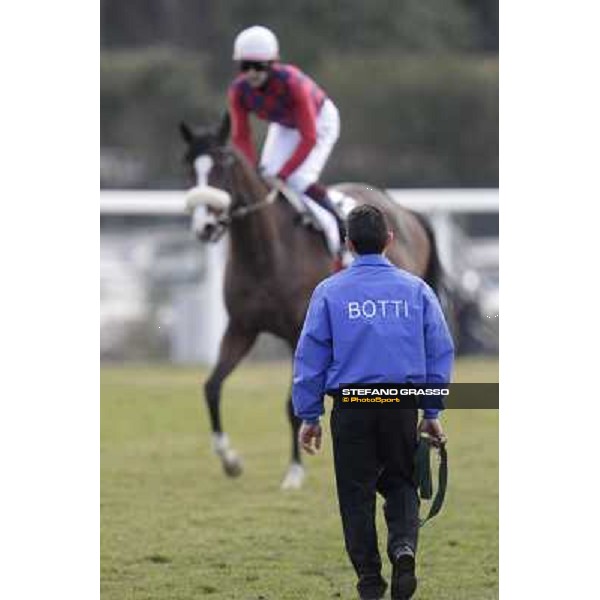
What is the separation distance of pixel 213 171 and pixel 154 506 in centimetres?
114

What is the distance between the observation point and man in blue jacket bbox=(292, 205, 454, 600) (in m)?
3.68

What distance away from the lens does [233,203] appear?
240 inches

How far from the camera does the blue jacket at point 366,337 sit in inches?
145

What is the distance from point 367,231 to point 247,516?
6.15ft

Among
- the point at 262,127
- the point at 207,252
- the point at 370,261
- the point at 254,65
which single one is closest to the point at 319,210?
the point at 254,65

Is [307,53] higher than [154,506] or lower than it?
higher

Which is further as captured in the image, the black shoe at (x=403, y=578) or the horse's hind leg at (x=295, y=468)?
the horse's hind leg at (x=295, y=468)

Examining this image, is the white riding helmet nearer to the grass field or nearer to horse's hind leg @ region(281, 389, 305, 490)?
horse's hind leg @ region(281, 389, 305, 490)

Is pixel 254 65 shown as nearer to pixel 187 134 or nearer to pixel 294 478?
pixel 187 134

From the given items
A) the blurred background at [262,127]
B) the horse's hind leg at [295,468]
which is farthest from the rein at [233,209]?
the blurred background at [262,127]

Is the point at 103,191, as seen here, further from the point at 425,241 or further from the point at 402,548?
the point at 402,548

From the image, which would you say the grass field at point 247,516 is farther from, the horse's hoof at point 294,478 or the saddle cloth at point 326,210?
the saddle cloth at point 326,210
